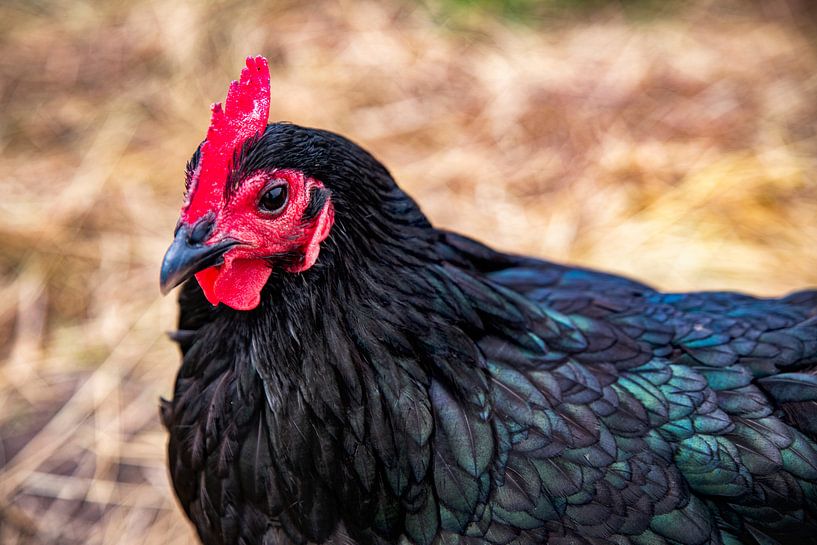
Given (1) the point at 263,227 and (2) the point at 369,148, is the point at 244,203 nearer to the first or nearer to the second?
(1) the point at 263,227

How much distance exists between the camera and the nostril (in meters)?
1.76

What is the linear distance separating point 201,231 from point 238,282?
0.56ft

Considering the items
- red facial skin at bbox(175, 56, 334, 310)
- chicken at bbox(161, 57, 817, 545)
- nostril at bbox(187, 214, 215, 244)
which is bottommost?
chicken at bbox(161, 57, 817, 545)

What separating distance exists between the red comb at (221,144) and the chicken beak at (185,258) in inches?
2.4

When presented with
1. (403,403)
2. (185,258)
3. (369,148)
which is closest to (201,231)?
(185,258)

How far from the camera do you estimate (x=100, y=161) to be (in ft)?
17.1

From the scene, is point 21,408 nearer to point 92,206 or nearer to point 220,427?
point 92,206

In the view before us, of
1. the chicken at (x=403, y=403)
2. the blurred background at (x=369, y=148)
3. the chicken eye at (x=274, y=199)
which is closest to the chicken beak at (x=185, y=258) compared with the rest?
the chicken at (x=403, y=403)

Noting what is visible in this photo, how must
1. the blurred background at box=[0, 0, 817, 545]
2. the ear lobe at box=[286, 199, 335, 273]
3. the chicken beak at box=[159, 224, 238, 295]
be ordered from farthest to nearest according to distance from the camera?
the blurred background at box=[0, 0, 817, 545]
the ear lobe at box=[286, 199, 335, 273]
the chicken beak at box=[159, 224, 238, 295]

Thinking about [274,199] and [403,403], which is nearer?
[274,199]

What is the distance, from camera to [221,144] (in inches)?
70.0

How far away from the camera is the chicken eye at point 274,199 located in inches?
70.0

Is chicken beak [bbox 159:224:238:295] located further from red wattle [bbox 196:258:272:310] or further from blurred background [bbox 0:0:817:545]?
blurred background [bbox 0:0:817:545]

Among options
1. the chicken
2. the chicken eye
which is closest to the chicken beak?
the chicken
